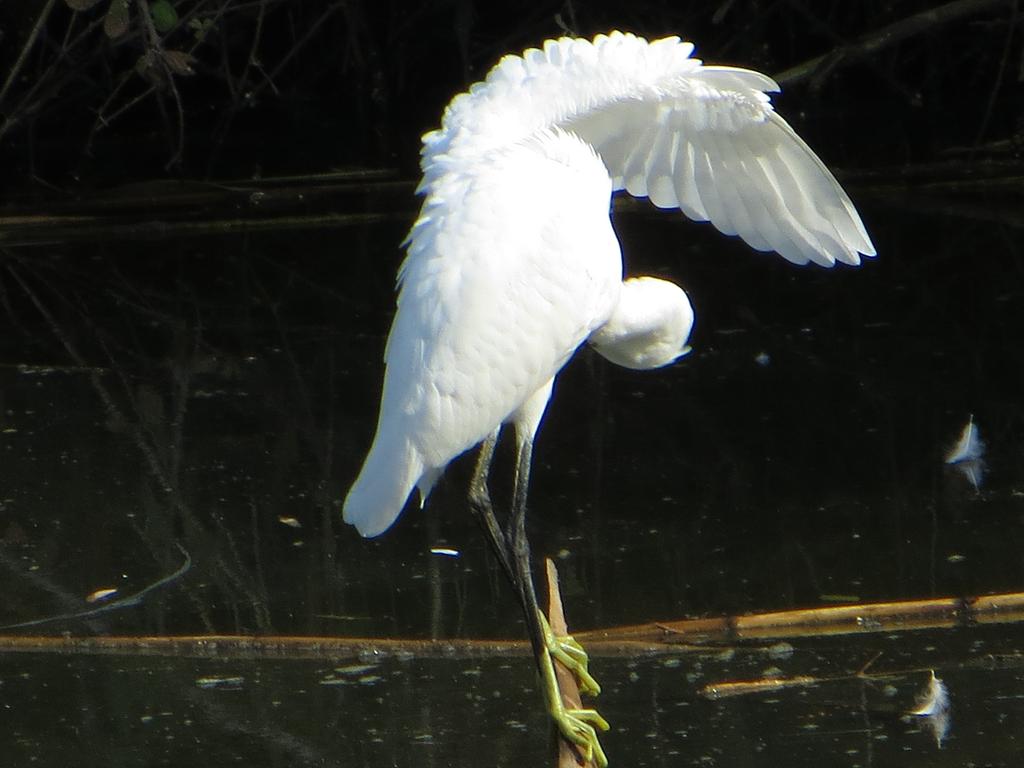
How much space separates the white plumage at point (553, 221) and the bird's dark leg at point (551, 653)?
141mm

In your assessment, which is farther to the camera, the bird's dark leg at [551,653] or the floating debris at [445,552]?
the floating debris at [445,552]

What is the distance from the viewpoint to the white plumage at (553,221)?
2.93m

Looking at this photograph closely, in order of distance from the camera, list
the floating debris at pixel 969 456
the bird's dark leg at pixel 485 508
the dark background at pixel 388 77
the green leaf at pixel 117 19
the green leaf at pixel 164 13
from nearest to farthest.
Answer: the bird's dark leg at pixel 485 508
the floating debris at pixel 969 456
the green leaf at pixel 117 19
the green leaf at pixel 164 13
the dark background at pixel 388 77

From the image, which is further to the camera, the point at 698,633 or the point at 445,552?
the point at 445,552

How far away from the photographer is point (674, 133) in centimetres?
357

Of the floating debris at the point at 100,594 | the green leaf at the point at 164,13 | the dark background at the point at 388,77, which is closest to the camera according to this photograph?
the floating debris at the point at 100,594

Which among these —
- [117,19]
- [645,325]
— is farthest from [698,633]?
[117,19]

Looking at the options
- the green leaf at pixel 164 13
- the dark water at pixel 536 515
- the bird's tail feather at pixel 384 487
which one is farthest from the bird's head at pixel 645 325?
the green leaf at pixel 164 13

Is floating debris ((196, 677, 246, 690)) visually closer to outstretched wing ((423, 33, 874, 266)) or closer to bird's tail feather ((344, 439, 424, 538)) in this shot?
bird's tail feather ((344, 439, 424, 538))

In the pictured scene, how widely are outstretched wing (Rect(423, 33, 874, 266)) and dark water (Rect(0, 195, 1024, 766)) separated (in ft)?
2.80

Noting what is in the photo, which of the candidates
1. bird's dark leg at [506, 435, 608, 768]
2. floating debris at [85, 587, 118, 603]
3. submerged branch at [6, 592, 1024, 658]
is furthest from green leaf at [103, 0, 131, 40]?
bird's dark leg at [506, 435, 608, 768]

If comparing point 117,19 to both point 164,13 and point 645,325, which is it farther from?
point 645,325

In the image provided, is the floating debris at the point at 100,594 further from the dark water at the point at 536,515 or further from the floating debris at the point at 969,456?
the floating debris at the point at 969,456

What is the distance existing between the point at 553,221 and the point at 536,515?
4.49 feet
